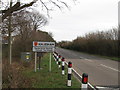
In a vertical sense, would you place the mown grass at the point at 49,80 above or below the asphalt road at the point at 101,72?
above

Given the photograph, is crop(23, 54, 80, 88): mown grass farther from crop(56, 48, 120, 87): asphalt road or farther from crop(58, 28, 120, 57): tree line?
crop(58, 28, 120, 57): tree line

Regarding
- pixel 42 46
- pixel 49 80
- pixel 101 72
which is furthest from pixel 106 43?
pixel 49 80

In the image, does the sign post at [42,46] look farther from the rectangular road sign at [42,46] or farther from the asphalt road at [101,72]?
the asphalt road at [101,72]

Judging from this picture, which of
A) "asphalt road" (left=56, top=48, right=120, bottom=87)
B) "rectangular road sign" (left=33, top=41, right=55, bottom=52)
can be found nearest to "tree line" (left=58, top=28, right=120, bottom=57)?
"asphalt road" (left=56, top=48, right=120, bottom=87)

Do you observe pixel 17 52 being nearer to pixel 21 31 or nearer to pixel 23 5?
pixel 21 31

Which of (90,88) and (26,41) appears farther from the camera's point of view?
(26,41)

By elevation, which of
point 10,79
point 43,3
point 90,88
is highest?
point 43,3

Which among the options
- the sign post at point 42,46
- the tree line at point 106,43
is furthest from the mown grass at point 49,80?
the tree line at point 106,43

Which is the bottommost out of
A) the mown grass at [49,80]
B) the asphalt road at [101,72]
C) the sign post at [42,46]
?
the asphalt road at [101,72]

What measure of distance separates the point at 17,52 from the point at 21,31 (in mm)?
2565

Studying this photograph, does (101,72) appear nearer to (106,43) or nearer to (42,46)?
(42,46)

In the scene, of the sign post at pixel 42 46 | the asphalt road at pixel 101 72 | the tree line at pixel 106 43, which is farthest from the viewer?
the tree line at pixel 106 43

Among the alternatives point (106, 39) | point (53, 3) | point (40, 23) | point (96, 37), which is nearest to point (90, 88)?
point (53, 3)

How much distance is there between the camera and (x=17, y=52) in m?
20.5
